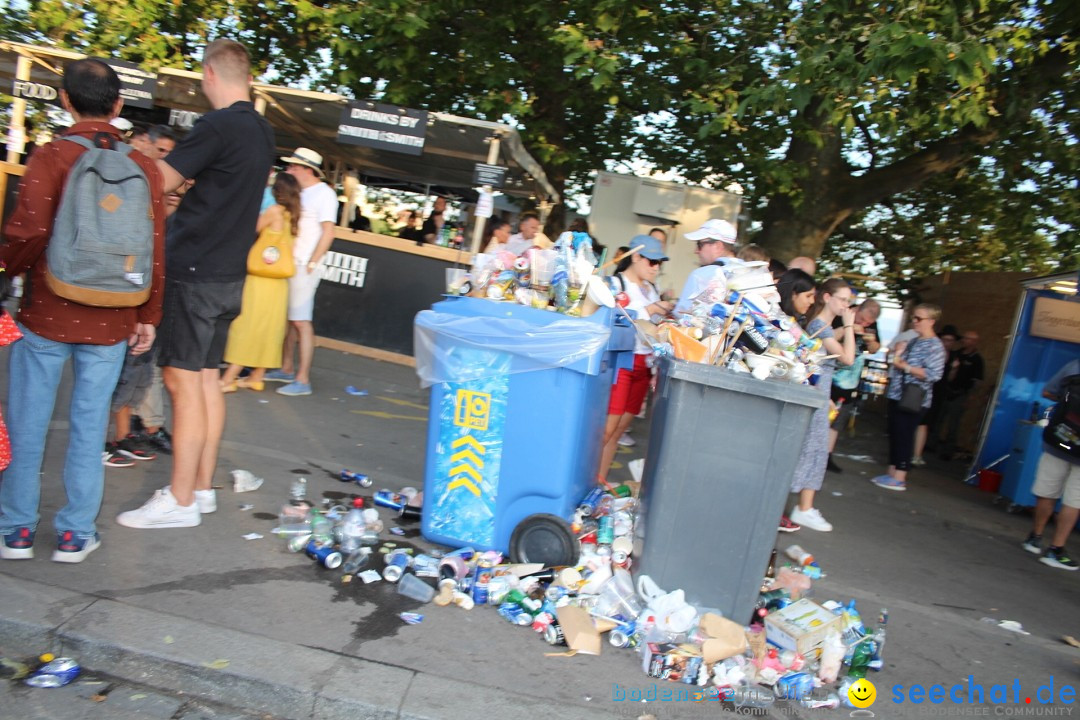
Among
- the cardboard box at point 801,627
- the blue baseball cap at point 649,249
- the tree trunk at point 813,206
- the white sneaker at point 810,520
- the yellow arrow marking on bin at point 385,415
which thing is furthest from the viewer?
the tree trunk at point 813,206

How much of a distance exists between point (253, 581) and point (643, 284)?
3.42 metres

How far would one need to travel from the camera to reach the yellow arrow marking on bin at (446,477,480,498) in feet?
13.4

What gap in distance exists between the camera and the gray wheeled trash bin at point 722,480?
3.62 m

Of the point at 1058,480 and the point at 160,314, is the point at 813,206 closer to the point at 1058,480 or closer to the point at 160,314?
the point at 1058,480

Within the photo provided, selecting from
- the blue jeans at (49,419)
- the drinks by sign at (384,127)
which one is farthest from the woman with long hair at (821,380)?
the drinks by sign at (384,127)

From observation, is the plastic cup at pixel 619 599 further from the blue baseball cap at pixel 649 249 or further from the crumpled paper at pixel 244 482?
the blue baseball cap at pixel 649 249

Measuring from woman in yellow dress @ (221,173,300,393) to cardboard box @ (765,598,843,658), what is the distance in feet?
15.7

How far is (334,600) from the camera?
140 inches

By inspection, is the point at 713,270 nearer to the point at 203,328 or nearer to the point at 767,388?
the point at 767,388

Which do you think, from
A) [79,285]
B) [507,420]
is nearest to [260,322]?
[507,420]

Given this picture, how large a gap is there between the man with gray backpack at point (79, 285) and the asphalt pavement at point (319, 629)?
327 millimetres

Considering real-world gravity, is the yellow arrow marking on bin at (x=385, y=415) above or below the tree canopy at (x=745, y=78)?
below

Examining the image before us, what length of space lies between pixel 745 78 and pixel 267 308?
249 inches

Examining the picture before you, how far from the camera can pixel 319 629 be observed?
10.7 ft
